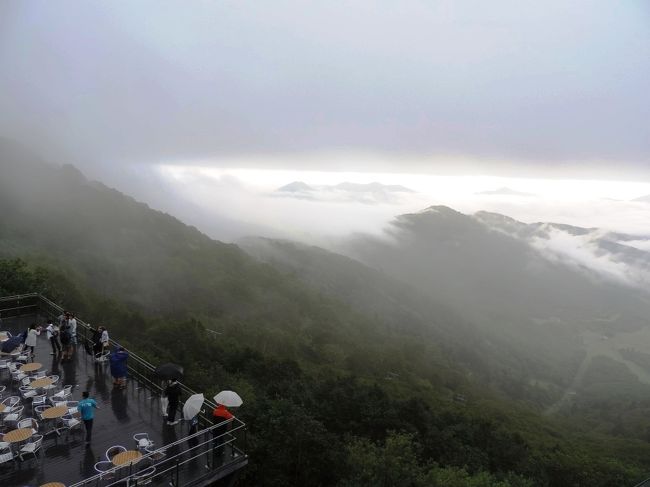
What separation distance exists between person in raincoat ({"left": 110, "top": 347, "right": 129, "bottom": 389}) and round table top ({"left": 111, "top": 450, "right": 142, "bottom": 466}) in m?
4.89

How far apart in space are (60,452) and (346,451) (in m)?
13.5

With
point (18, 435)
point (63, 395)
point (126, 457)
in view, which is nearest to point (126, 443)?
point (126, 457)

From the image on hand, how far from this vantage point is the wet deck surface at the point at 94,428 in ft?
39.1

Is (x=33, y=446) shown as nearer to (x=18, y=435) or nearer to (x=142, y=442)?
(x=18, y=435)

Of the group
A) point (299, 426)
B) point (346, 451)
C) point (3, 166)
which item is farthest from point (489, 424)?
point (3, 166)

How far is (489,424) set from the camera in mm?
38438

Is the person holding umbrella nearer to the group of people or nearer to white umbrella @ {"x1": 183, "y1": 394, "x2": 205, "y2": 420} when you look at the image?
white umbrella @ {"x1": 183, "y1": 394, "x2": 205, "y2": 420}

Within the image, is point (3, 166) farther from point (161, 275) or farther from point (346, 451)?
point (346, 451)

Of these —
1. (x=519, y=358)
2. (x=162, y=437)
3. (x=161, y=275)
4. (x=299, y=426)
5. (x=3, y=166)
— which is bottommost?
(x=519, y=358)

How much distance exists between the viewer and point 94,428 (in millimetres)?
14086

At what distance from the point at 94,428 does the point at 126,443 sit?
1.55m

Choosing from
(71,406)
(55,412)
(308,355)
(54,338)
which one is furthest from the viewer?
(308,355)

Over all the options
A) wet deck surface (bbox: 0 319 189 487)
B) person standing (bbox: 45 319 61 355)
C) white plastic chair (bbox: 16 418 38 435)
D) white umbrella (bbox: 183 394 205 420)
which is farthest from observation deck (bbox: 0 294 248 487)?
person standing (bbox: 45 319 61 355)

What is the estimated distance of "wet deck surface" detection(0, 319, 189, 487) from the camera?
11.9 meters
